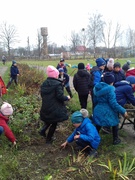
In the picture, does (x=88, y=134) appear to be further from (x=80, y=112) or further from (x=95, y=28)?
(x=95, y=28)

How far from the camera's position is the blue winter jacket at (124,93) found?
461 centimetres

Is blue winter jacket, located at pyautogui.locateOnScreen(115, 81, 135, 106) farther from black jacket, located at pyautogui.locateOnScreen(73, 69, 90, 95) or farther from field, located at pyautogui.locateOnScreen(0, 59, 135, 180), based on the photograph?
black jacket, located at pyautogui.locateOnScreen(73, 69, 90, 95)

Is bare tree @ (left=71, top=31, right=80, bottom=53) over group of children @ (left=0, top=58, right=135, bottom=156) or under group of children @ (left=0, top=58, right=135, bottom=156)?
over

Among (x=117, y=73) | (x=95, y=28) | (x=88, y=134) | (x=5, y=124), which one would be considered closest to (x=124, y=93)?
(x=88, y=134)

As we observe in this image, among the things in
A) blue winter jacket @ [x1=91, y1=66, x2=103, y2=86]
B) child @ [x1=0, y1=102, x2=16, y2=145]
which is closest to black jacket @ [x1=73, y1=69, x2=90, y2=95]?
blue winter jacket @ [x1=91, y1=66, x2=103, y2=86]

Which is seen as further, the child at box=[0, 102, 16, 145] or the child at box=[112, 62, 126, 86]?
the child at box=[112, 62, 126, 86]

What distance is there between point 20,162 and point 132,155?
1.96m

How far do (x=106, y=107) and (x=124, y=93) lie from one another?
60cm

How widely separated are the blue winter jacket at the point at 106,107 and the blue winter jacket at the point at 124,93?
457mm

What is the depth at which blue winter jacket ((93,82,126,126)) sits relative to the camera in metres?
4.22

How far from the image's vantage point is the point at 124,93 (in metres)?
4.66

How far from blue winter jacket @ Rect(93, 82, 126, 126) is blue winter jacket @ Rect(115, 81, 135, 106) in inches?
18.0

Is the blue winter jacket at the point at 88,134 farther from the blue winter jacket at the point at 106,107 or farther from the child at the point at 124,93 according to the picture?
the child at the point at 124,93

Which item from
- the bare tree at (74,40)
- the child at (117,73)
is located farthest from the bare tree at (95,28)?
the child at (117,73)
